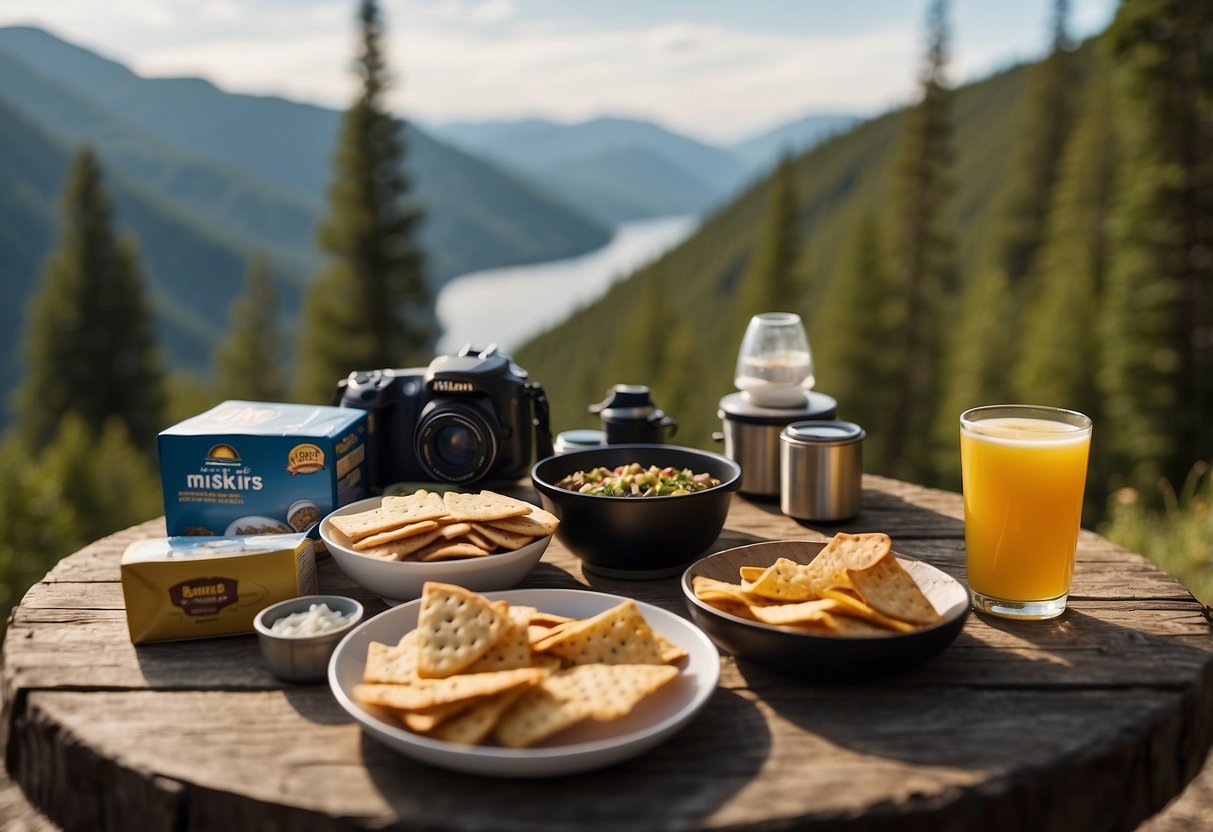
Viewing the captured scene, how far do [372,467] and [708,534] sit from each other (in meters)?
0.94

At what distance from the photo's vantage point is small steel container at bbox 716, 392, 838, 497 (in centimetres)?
262

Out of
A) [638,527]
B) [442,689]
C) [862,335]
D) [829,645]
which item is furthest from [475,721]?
[862,335]

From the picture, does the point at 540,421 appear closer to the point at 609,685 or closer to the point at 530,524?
the point at 530,524

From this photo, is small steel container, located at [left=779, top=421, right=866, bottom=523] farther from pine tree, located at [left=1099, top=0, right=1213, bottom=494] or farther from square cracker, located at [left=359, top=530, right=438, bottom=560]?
pine tree, located at [left=1099, top=0, right=1213, bottom=494]

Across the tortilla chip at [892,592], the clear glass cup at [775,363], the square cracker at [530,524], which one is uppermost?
the clear glass cup at [775,363]

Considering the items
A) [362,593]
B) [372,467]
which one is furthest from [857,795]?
[372,467]

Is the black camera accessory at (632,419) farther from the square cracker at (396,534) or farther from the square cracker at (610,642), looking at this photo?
the square cracker at (610,642)

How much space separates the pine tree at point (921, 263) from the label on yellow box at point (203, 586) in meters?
25.3

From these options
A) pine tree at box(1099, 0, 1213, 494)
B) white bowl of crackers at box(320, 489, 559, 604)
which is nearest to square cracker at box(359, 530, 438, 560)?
white bowl of crackers at box(320, 489, 559, 604)

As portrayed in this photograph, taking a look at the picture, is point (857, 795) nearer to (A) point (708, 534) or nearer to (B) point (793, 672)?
(B) point (793, 672)

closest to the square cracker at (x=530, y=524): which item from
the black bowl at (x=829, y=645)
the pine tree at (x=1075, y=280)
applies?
the black bowl at (x=829, y=645)

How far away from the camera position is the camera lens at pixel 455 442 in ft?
8.14

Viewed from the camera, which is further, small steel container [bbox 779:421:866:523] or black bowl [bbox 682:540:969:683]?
small steel container [bbox 779:421:866:523]

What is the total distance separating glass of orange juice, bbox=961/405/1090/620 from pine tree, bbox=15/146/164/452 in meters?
32.0
